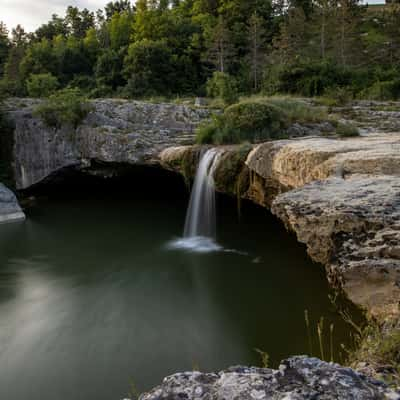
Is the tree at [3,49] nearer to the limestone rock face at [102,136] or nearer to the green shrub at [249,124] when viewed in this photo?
the limestone rock face at [102,136]

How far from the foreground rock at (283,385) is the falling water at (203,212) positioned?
683cm

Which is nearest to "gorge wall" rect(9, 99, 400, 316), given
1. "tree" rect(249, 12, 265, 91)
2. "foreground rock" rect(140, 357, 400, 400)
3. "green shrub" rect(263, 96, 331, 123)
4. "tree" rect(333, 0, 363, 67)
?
"foreground rock" rect(140, 357, 400, 400)

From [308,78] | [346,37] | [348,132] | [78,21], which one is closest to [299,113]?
[348,132]

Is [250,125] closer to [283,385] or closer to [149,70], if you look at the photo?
[283,385]

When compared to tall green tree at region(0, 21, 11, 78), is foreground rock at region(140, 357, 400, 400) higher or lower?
lower

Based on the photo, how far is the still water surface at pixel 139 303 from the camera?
4.78 m

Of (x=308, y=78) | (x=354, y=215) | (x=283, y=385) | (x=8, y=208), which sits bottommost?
(x=8, y=208)

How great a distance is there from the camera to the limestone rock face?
36.4ft

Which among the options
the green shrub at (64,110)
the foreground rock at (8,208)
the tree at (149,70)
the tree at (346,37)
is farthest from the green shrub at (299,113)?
the tree at (346,37)

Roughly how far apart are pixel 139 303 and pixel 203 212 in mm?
3616

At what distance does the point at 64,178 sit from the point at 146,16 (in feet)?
95.1

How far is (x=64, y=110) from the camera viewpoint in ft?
40.6

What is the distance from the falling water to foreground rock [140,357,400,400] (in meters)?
6.83

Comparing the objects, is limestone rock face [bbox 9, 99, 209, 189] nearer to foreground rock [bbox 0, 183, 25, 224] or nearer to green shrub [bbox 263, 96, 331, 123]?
foreground rock [bbox 0, 183, 25, 224]
